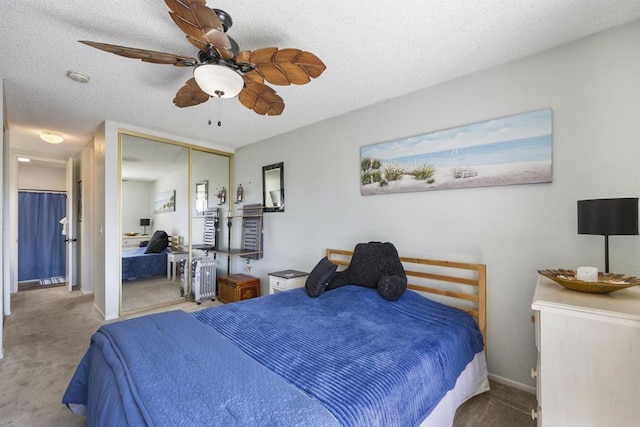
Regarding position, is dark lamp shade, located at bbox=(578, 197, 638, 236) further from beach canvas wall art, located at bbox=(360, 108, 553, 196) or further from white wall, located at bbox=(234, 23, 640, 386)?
beach canvas wall art, located at bbox=(360, 108, 553, 196)

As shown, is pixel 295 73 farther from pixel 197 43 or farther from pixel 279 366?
pixel 279 366

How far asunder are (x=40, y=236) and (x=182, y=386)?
7.02 m

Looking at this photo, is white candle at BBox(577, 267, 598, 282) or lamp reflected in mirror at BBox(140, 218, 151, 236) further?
lamp reflected in mirror at BBox(140, 218, 151, 236)

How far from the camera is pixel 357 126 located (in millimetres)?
3229

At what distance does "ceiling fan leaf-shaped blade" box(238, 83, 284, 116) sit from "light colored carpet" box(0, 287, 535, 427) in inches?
96.2

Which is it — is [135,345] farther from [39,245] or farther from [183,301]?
[39,245]

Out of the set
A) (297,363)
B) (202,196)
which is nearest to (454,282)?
(297,363)

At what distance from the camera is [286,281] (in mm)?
3391

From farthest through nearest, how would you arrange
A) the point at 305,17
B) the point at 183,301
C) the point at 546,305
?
the point at 183,301 < the point at 305,17 < the point at 546,305

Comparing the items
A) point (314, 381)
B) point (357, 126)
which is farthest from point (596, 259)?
point (357, 126)

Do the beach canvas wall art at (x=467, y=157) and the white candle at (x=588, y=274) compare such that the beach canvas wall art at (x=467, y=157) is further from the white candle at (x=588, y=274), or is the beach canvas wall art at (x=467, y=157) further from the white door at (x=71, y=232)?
the white door at (x=71, y=232)

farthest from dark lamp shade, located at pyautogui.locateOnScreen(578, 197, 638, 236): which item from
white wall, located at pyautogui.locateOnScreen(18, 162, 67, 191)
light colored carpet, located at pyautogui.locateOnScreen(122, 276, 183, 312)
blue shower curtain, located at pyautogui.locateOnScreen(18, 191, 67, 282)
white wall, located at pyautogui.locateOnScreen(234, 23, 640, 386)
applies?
blue shower curtain, located at pyautogui.locateOnScreen(18, 191, 67, 282)

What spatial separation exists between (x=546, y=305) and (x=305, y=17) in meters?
2.02

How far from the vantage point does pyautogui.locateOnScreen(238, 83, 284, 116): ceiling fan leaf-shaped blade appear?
203 centimetres
